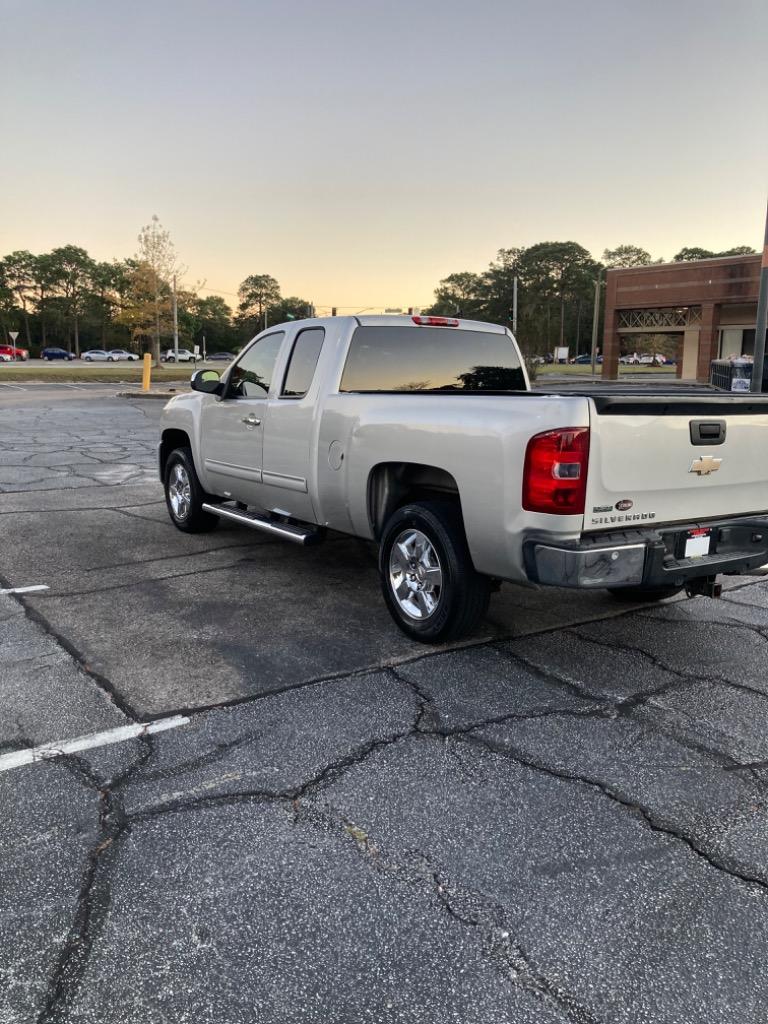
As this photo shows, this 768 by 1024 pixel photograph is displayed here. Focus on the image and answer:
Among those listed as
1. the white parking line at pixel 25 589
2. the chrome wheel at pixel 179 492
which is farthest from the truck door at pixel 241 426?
the white parking line at pixel 25 589

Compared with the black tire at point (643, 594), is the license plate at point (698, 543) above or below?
above

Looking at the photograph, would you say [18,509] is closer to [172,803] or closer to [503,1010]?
[172,803]

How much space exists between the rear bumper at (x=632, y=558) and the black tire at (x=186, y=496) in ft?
14.6

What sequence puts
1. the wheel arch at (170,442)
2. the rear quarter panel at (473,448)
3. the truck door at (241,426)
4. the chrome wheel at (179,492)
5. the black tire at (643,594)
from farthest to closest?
the wheel arch at (170,442)
the chrome wheel at (179,492)
the truck door at (241,426)
the black tire at (643,594)
the rear quarter panel at (473,448)

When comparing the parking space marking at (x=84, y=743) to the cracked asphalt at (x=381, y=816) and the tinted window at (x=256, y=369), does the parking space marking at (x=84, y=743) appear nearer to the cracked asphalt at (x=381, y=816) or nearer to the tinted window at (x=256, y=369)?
the cracked asphalt at (x=381, y=816)

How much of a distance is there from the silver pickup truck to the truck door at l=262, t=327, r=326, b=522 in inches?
0.6

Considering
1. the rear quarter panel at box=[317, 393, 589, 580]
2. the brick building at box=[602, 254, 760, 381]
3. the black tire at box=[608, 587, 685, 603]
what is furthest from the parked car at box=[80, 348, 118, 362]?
the black tire at box=[608, 587, 685, 603]

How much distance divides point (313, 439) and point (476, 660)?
79.8 inches

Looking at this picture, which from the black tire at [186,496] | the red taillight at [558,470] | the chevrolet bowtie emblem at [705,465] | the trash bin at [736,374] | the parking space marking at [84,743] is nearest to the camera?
the parking space marking at [84,743]

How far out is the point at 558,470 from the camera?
12.5 feet

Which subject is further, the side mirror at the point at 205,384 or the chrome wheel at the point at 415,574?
the side mirror at the point at 205,384

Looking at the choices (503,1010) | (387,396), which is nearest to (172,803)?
(503,1010)

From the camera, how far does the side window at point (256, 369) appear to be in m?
6.48

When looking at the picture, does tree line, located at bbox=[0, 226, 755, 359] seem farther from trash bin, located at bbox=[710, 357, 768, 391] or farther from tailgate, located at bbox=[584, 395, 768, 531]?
tailgate, located at bbox=[584, 395, 768, 531]
